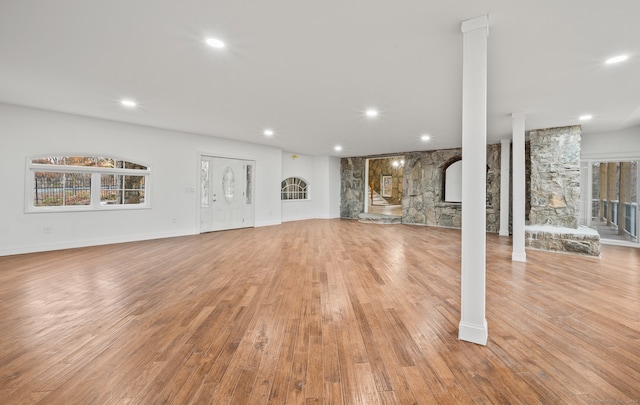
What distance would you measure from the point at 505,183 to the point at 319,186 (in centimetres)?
603

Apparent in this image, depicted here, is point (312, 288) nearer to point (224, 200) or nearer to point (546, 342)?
point (546, 342)

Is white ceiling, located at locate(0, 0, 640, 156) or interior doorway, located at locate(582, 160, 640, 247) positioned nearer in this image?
white ceiling, located at locate(0, 0, 640, 156)

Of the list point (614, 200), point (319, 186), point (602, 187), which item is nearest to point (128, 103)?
point (319, 186)

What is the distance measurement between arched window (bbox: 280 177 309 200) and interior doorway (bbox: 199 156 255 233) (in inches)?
65.3

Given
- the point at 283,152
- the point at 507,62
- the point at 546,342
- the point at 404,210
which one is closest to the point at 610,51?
the point at 507,62

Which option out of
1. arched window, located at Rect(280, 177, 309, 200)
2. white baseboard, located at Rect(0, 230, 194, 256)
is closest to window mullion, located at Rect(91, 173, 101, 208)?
white baseboard, located at Rect(0, 230, 194, 256)

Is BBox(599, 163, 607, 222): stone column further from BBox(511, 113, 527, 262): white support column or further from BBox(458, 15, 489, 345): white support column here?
BBox(458, 15, 489, 345): white support column

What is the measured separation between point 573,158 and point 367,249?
433 centimetres

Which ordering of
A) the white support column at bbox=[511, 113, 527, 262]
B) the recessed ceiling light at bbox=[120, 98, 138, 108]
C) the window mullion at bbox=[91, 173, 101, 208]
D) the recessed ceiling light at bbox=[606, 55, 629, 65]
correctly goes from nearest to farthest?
1. the recessed ceiling light at bbox=[606, 55, 629, 65]
2. the recessed ceiling light at bbox=[120, 98, 138, 108]
3. the white support column at bbox=[511, 113, 527, 262]
4. the window mullion at bbox=[91, 173, 101, 208]

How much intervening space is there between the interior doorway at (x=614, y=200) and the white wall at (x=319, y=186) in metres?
7.17

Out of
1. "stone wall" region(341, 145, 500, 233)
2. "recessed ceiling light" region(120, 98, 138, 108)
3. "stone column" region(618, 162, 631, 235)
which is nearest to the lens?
"recessed ceiling light" region(120, 98, 138, 108)

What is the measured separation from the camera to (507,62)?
293 centimetres

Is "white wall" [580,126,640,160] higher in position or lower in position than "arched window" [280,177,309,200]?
higher

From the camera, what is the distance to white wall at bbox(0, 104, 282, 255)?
4707mm
